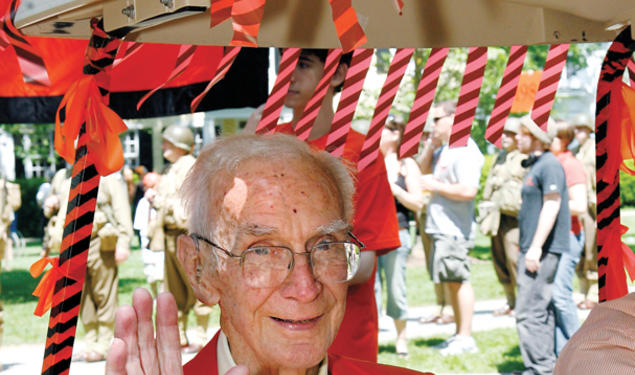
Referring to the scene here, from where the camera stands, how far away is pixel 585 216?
896 centimetres

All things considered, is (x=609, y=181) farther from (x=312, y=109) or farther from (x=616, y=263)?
Result: (x=312, y=109)

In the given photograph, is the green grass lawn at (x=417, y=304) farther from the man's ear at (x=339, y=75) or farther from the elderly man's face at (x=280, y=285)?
the elderly man's face at (x=280, y=285)

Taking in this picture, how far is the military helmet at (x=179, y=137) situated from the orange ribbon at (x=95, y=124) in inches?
217

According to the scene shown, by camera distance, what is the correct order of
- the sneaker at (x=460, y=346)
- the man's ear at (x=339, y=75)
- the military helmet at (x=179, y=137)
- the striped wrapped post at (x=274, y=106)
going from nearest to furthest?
1. the striped wrapped post at (x=274, y=106)
2. the man's ear at (x=339, y=75)
3. the sneaker at (x=460, y=346)
4. the military helmet at (x=179, y=137)

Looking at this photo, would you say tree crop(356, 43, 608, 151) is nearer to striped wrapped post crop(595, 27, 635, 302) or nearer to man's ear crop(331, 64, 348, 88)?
man's ear crop(331, 64, 348, 88)

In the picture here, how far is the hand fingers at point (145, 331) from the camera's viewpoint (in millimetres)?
1688

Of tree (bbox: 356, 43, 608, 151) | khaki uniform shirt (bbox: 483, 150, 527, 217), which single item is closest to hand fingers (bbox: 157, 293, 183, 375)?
khaki uniform shirt (bbox: 483, 150, 527, 217)

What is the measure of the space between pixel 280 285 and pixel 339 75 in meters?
1.46

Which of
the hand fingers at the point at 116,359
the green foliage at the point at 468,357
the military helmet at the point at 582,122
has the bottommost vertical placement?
the green foliage at the point at 468,357

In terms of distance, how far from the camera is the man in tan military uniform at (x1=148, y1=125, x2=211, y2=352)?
7.21 m

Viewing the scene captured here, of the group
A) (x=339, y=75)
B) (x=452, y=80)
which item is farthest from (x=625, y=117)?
(x=452, y=80)

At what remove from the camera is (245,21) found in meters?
1.62

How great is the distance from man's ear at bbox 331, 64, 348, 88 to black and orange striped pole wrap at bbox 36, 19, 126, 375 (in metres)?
1.34

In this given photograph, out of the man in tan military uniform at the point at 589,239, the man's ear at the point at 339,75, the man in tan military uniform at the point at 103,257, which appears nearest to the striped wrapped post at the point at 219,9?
the man's ear at the point at 339,75
